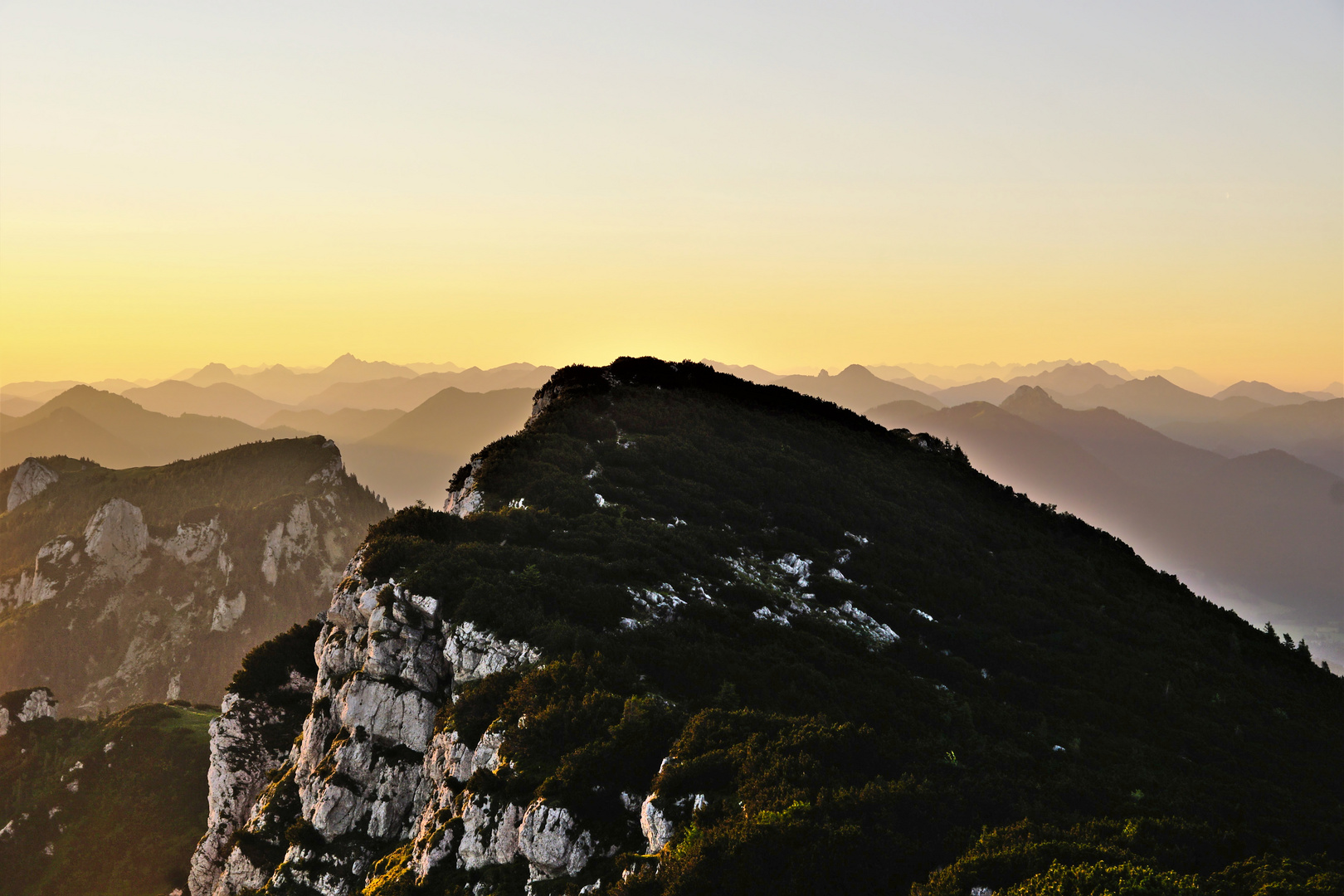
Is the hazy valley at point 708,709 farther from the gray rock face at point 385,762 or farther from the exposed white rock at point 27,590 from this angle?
the exposed white rock at point 27,590

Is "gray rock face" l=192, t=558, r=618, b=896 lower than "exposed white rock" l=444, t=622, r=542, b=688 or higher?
lower

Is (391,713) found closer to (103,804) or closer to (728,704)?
(728,704)

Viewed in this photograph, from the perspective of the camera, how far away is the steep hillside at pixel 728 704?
2812cm

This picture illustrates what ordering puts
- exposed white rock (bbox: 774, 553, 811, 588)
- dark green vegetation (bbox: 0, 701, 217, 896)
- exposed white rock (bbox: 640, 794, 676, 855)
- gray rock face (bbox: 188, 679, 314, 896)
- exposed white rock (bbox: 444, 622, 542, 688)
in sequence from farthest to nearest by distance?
dark green vegetation (bbox: 0, 701, 217, 896)
exposed white rock (bbox: 774, 553, 811, 588)
gray rock face (bbox: 188, 679, 314, 896)
exposed white rock (bbox: 444, 622, 542, 688)
exposed white rock (bbox: 640, 794, 676, 855)

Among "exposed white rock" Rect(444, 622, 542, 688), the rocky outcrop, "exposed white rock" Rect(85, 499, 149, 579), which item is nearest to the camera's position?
"exposed white rock" Rect(444, 622, 542, 688)

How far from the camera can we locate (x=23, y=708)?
90938 mm

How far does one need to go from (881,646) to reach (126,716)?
85.9m

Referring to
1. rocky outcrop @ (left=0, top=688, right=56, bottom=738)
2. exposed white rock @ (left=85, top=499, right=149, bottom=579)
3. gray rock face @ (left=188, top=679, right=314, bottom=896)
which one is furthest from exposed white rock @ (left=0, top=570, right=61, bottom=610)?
gray rock face @ (left=188, top=679, right=314, bottom=896)

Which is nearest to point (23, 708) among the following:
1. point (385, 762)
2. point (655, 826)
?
point (385, 762)

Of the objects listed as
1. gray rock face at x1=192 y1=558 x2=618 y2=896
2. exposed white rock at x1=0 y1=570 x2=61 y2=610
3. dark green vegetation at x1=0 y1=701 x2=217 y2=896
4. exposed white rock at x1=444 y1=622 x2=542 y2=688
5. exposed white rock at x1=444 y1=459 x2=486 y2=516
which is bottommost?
exposed white rock at x1=0 y1=570 x2=61 y2=610

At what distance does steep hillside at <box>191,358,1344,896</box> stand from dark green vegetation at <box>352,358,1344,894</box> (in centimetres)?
17

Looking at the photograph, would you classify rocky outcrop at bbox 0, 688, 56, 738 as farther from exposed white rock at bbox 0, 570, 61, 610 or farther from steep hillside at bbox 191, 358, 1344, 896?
exposed white rock at bbox 0, 570, 61, 610

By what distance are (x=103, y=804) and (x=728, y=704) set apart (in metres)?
71.7

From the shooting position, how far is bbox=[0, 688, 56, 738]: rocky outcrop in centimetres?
8962
